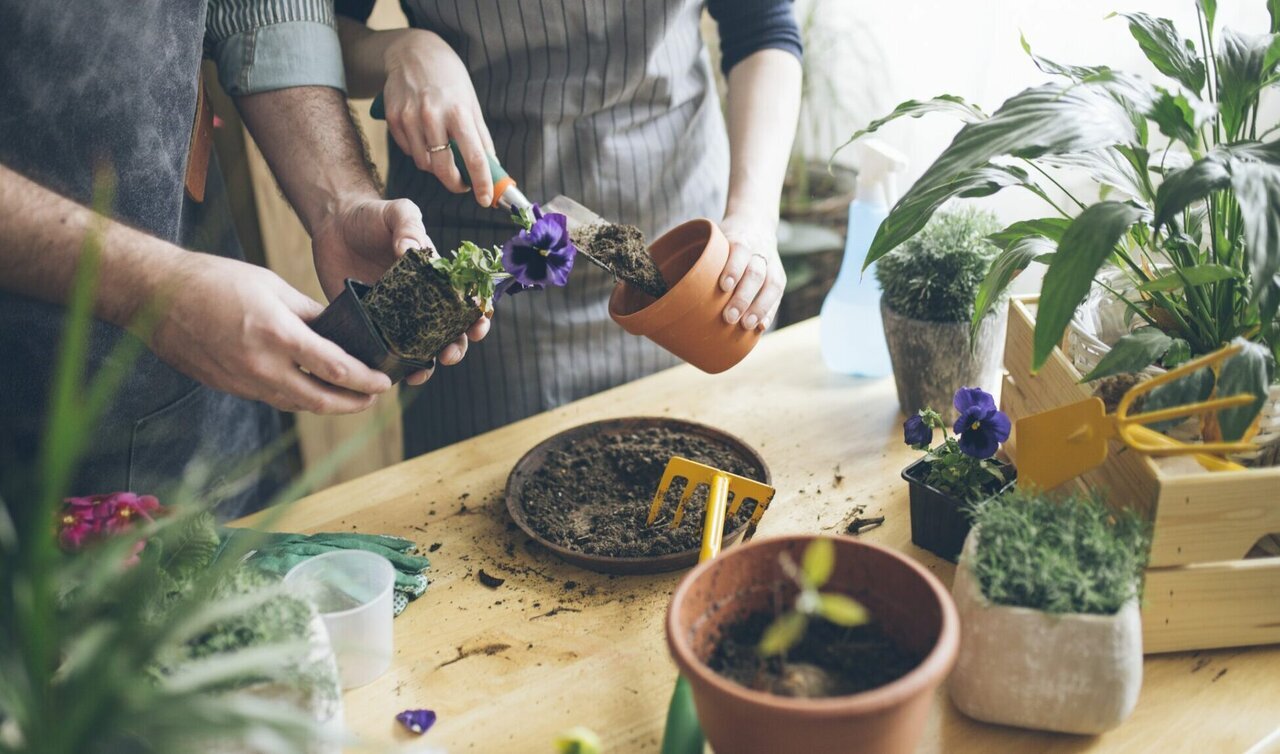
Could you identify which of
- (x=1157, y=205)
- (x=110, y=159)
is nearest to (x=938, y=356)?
(x=1157, y=205)

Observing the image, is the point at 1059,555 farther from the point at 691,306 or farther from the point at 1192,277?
the point at 691,306

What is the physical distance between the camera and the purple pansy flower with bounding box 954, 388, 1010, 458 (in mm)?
1017

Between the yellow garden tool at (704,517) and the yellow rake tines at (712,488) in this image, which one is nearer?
the yellow garden tool at (704,517)

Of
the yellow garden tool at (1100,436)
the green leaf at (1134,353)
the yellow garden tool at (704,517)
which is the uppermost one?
the green leaf at (1134,353)

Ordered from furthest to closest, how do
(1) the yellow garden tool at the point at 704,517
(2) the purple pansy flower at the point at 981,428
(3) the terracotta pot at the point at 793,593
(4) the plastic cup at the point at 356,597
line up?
(2) the purple pansy flower at the point at 981,428
(4) the plastic cup at the point at 356,597
(1) the yellow garden tool at the point at 704,517
(3) the terracotta pot at the point at 793,593

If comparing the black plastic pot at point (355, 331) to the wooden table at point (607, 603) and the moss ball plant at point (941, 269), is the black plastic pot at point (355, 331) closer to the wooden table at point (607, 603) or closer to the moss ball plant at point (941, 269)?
the wooden table at point (607, 603)

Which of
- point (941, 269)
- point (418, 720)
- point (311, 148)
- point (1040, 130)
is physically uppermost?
point (1040, 130)

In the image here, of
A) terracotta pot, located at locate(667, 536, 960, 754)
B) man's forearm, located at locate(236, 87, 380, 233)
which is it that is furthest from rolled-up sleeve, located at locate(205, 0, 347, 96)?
terracotta pot, located at locate(667, 536, 960, 754)

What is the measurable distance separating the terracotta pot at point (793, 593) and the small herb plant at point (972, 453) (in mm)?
255

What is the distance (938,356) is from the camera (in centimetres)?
129

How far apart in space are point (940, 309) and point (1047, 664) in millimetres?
579

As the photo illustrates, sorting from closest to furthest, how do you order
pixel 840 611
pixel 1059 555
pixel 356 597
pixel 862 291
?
Result: 1. pixel 840 611
2. pixel 1059 555
3. pixel 356 597
4. pixel 862 291

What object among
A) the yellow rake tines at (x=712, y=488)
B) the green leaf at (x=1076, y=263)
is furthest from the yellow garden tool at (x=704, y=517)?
the green leaf at (x=1076, y=263)

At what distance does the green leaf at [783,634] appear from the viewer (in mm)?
714
